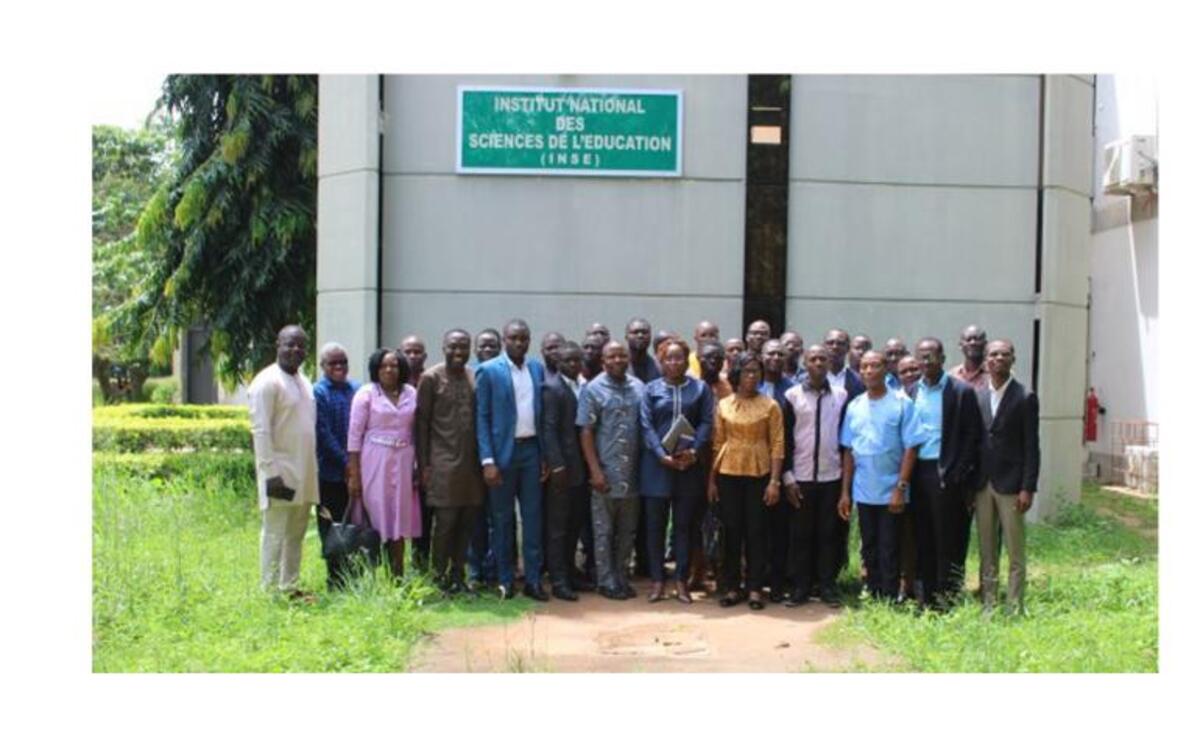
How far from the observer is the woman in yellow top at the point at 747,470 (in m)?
7.18

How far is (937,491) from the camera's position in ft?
22.9

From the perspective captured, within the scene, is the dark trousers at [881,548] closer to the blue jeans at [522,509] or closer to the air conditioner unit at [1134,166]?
the blue jeans at [522,509]

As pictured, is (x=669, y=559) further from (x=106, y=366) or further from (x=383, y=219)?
(x=106, y=366)

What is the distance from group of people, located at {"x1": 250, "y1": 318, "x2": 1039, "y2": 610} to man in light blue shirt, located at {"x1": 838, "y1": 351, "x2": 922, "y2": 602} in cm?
1

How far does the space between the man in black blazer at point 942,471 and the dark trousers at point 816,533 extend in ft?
1.72

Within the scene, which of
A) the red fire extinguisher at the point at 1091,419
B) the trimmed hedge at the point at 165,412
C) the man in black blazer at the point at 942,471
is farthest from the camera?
the red fire extinguisher at the point at 1091,419

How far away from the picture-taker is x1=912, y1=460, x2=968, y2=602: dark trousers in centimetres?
699

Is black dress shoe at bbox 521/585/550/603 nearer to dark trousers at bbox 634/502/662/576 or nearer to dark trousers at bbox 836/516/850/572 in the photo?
dark trousers at bbox 634/502/662/576

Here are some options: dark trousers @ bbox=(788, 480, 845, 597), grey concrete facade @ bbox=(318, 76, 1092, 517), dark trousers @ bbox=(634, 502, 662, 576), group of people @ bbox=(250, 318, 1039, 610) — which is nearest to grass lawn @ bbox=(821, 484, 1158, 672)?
dark trousers @ bbox=(788, 480, 845, 597)

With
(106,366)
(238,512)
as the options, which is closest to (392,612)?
(238,512)

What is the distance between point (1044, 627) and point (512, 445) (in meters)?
3.31

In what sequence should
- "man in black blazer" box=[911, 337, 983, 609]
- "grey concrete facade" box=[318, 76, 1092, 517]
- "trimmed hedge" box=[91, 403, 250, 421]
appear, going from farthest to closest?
"trimmed hedge" box=[91, 403, 250, 421]
"grey concrete facade" box=[318, 76, 1092, 517]
"man in black blazer" box=[911, 337, 983, 609]

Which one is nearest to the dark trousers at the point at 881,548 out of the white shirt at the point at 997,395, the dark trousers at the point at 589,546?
the white shirt at the point at 997,395
